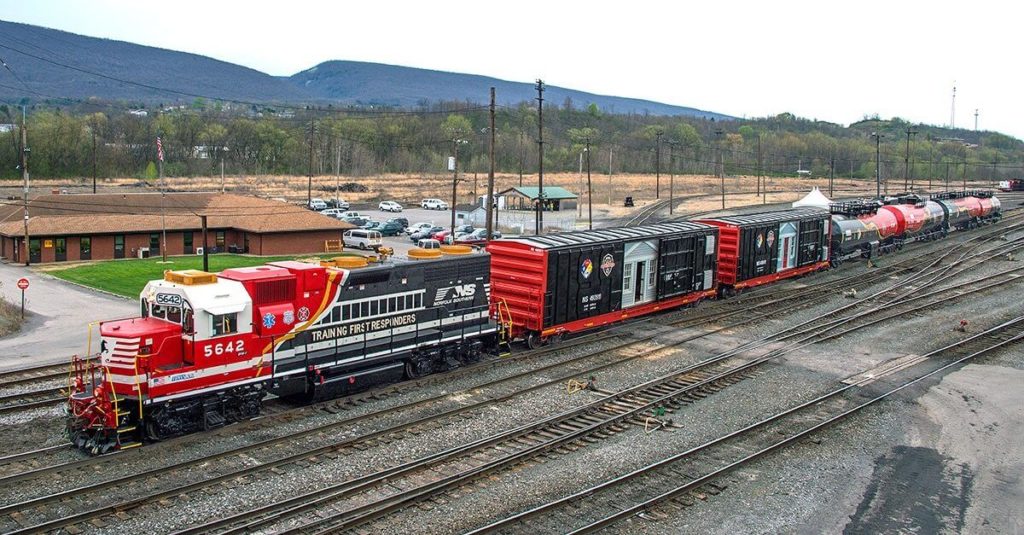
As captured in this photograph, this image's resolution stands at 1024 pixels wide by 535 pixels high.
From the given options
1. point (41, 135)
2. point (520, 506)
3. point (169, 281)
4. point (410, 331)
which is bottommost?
point (520, 506)

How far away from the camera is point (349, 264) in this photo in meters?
22.6

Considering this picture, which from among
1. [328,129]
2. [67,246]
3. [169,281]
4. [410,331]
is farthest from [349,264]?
[328,129]

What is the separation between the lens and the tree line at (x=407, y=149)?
118812 mm

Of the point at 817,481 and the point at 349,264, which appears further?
the point at 349,264

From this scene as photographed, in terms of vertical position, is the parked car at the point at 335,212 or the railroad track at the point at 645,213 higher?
the railroad track at the point at 645,213

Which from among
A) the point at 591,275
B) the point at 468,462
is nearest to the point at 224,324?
the point at 468,462

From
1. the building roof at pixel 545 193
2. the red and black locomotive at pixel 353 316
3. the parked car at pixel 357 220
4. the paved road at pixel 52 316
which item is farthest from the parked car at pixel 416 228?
the red and black locomotive at pixel 353 316

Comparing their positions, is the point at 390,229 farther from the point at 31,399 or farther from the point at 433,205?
the point at 31,399

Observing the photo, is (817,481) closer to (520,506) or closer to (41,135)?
(520,506)

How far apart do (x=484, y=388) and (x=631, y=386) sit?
421 centimetres

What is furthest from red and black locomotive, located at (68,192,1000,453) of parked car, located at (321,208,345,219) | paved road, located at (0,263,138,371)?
parked car, located at (321,208,345,219)

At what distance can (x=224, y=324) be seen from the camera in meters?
19.1

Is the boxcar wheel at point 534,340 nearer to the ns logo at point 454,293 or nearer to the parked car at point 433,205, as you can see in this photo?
the ns logo at point 454,293

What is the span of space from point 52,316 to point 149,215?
22975 millimetres
